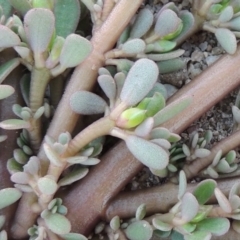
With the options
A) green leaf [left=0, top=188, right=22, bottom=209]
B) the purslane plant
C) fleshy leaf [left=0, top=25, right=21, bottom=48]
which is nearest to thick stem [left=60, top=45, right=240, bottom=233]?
the purslane plant

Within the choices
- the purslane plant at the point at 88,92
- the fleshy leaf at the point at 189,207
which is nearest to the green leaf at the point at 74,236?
the purslane plant at the point at 88,92

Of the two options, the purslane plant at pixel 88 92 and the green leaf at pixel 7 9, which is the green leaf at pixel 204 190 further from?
the green leaf at pixel 7 9

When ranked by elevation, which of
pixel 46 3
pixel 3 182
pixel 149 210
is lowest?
pixel 149 210

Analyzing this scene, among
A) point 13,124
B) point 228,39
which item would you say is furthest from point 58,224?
point 228,39

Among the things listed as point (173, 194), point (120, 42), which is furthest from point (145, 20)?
point (173, 194)

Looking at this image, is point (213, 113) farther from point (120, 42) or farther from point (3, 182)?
point (3, 182)

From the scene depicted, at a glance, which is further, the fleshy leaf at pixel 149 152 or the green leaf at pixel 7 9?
the green leaf at pixel 7 9

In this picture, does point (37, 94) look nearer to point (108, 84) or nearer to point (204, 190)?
point (108, 84)
